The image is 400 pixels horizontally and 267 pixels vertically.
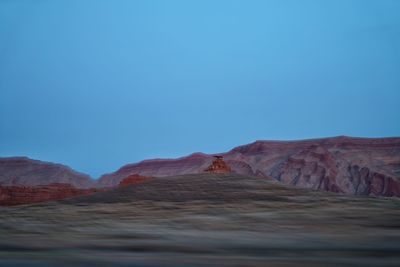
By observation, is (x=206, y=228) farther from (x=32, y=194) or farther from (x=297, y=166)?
(x=297, y=166)

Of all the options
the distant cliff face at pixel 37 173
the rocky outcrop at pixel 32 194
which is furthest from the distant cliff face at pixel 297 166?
the rocky outcrop at pixel 32 194

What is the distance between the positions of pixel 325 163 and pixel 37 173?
49486 mm

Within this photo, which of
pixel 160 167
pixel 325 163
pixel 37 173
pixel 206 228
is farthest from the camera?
pixel 160 167

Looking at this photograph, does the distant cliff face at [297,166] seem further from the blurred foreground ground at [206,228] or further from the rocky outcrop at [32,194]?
the blurred foreground ground at [206,228]

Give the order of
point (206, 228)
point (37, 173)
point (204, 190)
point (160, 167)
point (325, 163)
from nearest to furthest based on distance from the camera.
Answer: point (206, 228)
point (204, 190)
point (325, 163)
point (37, 173)
point (160, 167)

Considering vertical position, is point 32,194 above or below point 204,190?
above

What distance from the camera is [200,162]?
82.9 meters

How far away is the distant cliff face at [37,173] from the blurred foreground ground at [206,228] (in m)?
74.2

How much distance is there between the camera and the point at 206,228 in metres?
7.90

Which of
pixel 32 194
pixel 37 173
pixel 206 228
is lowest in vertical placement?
pixel 206 228

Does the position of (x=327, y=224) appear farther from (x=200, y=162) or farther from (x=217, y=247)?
(x=200, y=162)

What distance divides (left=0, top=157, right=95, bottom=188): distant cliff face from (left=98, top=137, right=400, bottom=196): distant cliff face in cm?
1503

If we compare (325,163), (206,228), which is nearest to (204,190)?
(206,228)

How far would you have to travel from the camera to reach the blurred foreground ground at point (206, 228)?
5.09 meters
